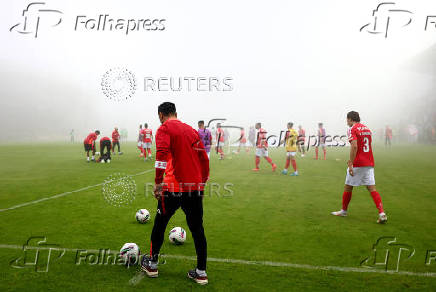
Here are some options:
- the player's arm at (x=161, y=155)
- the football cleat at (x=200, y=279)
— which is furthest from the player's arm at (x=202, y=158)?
the football cleat at (x=200, y=279)

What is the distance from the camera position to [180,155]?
4.14 m

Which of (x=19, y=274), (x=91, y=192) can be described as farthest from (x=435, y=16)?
(x=19, y=274)

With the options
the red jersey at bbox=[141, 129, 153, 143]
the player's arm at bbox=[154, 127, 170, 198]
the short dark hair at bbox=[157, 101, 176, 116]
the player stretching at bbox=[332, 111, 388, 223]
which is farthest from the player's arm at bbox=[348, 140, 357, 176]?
the red jersey at bbox=[141, 129, 153, 143]

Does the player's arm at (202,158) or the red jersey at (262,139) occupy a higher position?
the red jersey at (262,139)

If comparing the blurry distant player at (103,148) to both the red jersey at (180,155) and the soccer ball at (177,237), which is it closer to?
the soccer ball at (177,237)

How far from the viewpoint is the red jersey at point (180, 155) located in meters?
4.06

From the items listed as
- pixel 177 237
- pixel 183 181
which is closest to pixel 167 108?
pixel 183 181

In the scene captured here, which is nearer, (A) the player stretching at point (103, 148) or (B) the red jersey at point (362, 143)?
(B) the red jersey at point (362, 143)

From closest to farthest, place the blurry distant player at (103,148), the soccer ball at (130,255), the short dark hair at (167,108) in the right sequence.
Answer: the short dark hair at (167,108) → the soccer ball at (130,255) → the blurry distant player at (103,148)

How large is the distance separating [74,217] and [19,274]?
2885 mm

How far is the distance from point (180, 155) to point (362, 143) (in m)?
4.38

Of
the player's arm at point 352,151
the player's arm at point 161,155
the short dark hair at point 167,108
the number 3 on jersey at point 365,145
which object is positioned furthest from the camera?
the number 3 on jersey at point 365,145

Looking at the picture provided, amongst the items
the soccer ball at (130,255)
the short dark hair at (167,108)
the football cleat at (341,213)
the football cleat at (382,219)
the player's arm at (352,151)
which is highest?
the short dark hair at (167,108)

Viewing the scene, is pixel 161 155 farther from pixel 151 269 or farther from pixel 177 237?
pixel 177 237
